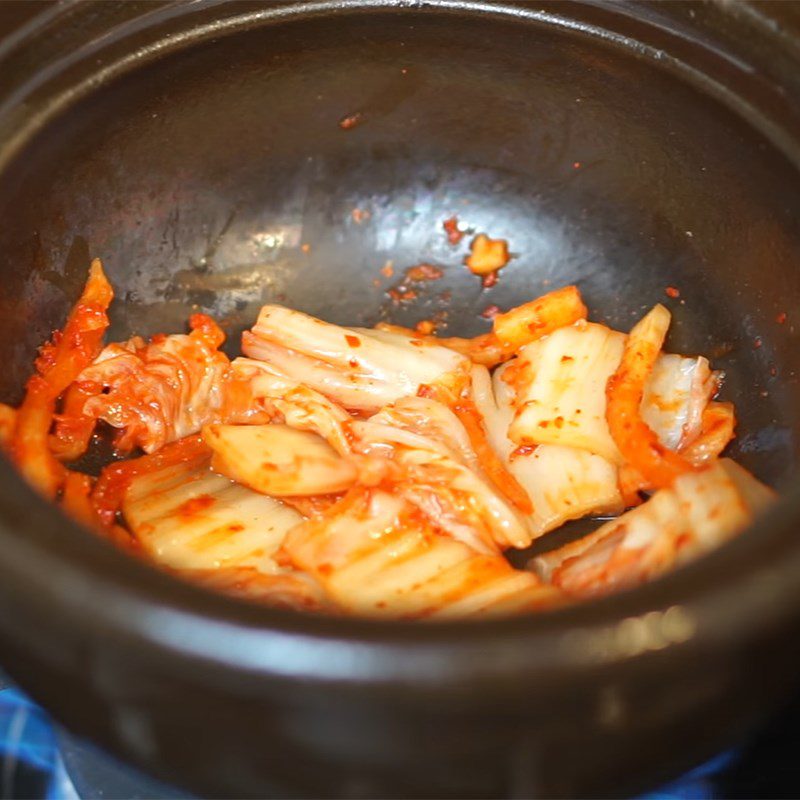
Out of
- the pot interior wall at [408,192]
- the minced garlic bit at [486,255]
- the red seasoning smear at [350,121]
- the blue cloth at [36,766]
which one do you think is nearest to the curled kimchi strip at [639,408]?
the pot interior wall at [408,192]

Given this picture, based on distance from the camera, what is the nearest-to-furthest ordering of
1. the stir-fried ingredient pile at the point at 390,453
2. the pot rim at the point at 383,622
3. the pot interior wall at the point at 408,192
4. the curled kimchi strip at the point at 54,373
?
the pot rim at the point at 383,622
the stir-fried ingredient pile at the point at 390,453
the curled kimchi strip at the point at 54,373
the pot interior wall at the point at 408,192

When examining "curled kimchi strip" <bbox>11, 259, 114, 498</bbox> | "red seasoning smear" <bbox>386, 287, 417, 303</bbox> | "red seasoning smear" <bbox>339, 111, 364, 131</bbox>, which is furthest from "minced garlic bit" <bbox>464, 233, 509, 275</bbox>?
"curled kimchi strip" <bbox>11, 259, 114, 498</bbox>

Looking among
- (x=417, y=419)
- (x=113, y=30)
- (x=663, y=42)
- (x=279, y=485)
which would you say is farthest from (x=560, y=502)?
(x=113, y=30)

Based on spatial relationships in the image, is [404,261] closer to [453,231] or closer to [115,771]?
[453,231]

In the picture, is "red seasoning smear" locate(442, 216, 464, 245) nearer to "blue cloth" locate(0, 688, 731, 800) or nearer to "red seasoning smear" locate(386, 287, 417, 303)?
"red seasoning smear" locate(386, 287, 417, 303)

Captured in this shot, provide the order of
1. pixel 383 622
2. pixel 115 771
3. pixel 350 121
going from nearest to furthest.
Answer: pixel 383 622, pixel 115 771, pixel 350 121

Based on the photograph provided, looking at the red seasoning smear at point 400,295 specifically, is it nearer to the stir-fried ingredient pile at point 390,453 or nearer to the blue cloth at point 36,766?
the stir-fried ingredient pile at point 390,453

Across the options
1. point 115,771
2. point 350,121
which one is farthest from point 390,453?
point 350,121
